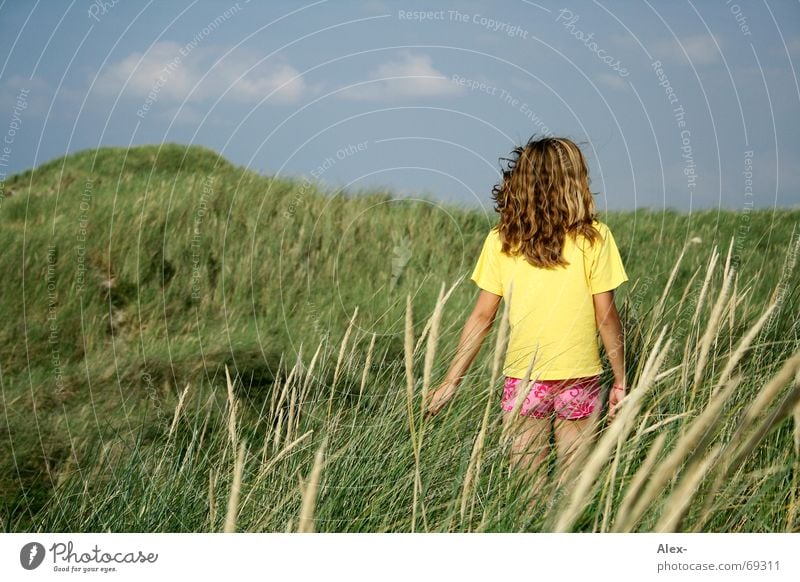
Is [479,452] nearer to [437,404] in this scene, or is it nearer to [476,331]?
[437,404]

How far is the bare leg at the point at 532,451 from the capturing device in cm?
205

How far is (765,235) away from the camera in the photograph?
482 centimetres

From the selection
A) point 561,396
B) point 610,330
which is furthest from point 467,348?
point 610,330

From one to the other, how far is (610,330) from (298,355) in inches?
37.4

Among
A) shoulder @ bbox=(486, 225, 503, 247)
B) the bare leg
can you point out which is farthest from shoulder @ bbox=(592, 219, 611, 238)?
the bare leg

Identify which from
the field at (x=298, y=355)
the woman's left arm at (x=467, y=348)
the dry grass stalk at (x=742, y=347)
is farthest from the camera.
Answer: the woman's left arm at (x=467, y=348)

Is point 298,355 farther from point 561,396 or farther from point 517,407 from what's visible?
point 517,407

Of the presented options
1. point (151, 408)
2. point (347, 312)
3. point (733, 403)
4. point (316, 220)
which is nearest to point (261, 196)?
point (316, 220)

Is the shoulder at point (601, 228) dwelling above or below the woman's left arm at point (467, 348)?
above

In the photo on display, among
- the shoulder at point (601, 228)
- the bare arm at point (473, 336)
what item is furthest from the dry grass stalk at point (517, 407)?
the shoulder at point (601, 228)

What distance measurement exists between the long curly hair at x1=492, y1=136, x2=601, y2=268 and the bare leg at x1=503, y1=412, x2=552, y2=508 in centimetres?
52

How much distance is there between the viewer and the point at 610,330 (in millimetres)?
2617

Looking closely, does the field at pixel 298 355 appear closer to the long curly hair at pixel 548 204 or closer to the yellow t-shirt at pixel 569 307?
the yellow t-shirt at pixel 569 307

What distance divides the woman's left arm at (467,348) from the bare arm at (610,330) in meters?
0.32
